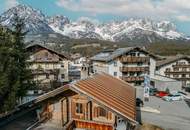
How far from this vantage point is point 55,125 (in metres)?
23.6

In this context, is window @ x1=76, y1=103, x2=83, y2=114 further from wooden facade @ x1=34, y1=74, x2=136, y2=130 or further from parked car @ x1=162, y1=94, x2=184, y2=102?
parked car @ x1=162, y1=94, x2=184, y2=102

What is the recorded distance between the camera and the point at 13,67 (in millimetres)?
37281

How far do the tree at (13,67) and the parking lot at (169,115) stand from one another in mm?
16043

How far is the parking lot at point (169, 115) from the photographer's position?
1677 inches

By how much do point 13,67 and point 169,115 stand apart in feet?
75.7

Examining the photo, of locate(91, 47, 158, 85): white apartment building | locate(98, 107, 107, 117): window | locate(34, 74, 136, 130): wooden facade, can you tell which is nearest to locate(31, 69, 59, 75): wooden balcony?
locate(91, 47, 158, 85): white apartment building

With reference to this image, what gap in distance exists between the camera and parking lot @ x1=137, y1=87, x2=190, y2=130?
42.6m

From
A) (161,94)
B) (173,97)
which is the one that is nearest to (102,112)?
(173,97)

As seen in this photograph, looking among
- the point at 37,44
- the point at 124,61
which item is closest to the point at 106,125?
the point at 37,44

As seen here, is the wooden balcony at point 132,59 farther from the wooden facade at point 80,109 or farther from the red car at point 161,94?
the wooden facade at point 80,109

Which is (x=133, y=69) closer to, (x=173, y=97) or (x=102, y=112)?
(x=173, y=97)

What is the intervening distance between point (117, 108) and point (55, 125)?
446 centimetres

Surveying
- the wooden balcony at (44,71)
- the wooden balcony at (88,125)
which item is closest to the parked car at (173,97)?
the wooden balcony at (44,71)

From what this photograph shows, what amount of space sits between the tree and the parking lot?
52.6 ft
